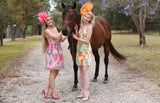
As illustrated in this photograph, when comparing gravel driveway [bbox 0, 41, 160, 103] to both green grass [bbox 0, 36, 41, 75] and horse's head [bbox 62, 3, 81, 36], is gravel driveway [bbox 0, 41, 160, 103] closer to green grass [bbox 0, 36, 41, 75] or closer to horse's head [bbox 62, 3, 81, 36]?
horse's head [bbox 62, 3, 81, 36]

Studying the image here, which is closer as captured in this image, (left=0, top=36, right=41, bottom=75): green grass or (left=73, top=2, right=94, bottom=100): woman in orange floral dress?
(left=73, top=2, right=94, bottom=100): woman in orange floral dress

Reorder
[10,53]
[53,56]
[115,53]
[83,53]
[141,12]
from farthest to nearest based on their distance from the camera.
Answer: [141,12], [10,53], [115,53], [83,53], [53,56]

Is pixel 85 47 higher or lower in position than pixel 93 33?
lower

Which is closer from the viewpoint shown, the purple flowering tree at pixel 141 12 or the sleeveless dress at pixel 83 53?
the sleeveless dress at pixel 83 53

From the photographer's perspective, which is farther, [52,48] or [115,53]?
[115,53]

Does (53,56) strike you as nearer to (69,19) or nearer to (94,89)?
(69,19)

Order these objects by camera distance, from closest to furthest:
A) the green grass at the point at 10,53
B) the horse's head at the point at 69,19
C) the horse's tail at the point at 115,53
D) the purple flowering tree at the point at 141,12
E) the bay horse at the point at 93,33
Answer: the horse's head at the point at 69,19 < the bay horse at the point at 93,33 < the horse's tail at the point at 115,53 < the green grass at the point at 10,53 < the purple flowering tree at the point at 141,12

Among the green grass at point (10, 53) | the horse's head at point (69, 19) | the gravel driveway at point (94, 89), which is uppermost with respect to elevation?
the horse's head at point (69, 19)

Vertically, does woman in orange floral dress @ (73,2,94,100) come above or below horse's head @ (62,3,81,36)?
below

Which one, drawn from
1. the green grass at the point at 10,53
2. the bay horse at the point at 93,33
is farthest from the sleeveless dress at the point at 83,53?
the green grass at the point at 10,53

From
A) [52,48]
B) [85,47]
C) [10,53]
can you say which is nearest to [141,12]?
[10,53]

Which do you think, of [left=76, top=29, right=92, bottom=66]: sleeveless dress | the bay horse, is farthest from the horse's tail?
[left=76, top=29, right=92, bottom=66]: sleeveless dress

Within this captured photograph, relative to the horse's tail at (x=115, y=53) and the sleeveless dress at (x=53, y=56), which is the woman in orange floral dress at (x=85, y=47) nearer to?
the sleeveless dress at (x=53, y=56)

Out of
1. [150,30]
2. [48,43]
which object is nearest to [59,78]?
[48,43]
